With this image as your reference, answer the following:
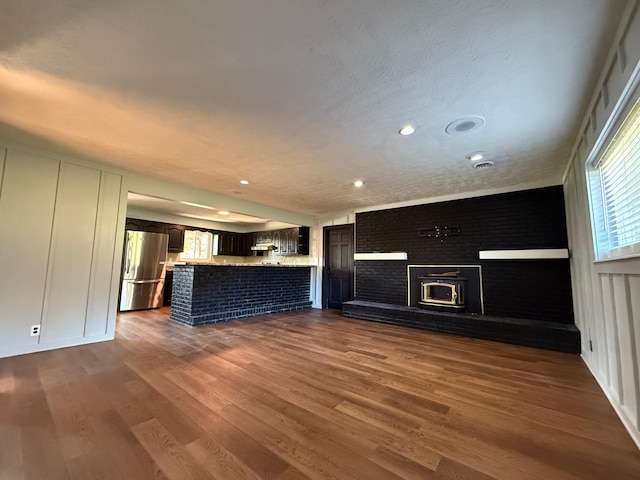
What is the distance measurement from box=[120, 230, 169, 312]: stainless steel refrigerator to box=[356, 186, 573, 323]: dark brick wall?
4.98 metres

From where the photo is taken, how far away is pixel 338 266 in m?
6.66

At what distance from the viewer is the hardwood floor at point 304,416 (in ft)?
4.52

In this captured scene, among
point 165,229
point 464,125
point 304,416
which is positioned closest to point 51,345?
point 304,416

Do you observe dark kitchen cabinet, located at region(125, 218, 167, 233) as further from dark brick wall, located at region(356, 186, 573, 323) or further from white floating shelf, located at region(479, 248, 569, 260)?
white floating shelf, located at region(479, 248, 569, 260)

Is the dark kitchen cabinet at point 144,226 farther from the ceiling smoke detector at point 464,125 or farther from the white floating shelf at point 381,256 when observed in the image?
the ceiling smoke detector at point 464,125

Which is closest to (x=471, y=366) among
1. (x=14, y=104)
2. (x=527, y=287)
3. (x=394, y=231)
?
(x=527, y=287)

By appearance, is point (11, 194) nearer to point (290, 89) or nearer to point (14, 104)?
point (14, 104)

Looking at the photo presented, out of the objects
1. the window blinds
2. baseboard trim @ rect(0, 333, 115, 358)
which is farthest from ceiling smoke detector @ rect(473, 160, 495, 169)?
baseboard trim @ rect(0, 333, 115, 358)

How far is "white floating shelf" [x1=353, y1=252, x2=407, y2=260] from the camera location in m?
5.36

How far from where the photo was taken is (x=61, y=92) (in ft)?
6.72

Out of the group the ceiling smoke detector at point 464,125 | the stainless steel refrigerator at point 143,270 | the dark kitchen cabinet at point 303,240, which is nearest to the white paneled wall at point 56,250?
the stainless steel refrigerator at point 143,270

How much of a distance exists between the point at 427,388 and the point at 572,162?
9.95 feet

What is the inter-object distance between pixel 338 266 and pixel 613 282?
506 cm

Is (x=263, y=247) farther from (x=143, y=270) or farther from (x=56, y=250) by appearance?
(x=56, y=250)
